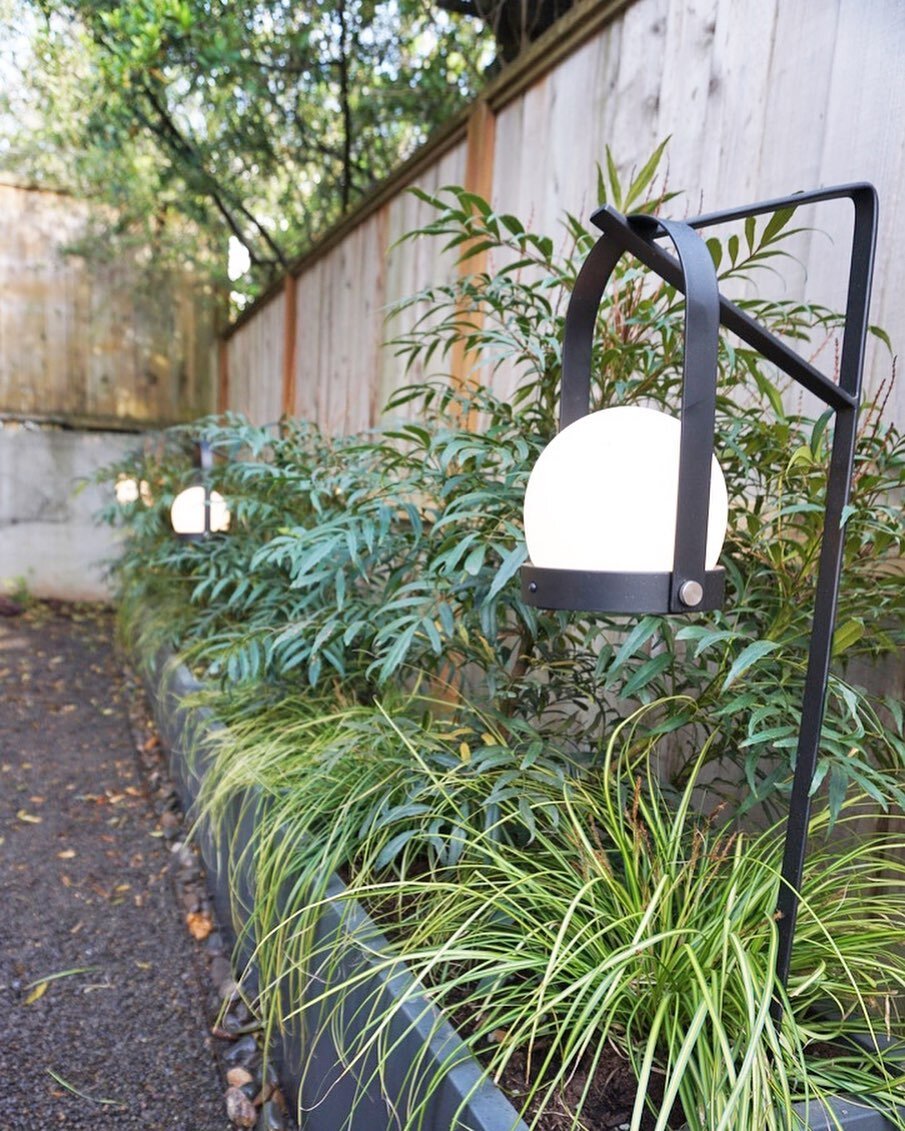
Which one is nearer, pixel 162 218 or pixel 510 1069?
pixel 510 1069

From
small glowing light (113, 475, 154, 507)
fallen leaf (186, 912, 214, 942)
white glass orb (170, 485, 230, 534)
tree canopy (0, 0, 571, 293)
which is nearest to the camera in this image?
fallen leaf (186, 912, 214, 942)

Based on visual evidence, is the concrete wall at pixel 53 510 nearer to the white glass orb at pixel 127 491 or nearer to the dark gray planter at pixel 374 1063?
the white glass orb at pixel 127 491

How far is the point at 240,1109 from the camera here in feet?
4.99

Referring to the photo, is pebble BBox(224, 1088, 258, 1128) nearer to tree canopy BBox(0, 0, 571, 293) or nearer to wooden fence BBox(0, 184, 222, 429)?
tree canopy BBox(0, 0, 571, 293)

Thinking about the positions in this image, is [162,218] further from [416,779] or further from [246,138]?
[416,779]

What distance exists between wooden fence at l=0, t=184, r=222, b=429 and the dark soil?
3.55 m

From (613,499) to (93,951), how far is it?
2.00 metres

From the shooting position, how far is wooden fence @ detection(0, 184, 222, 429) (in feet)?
20.2

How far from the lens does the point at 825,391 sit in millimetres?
842

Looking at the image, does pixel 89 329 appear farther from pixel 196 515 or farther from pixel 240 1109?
pixel 240 1109

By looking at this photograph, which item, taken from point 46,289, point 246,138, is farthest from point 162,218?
point 246,138

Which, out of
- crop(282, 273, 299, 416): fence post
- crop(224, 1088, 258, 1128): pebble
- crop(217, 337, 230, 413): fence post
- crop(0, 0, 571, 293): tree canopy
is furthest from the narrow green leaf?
crop(217, 337, 230, 413): fence post

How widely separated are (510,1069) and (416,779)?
0.51 meters

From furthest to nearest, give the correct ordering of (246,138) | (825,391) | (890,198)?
1. (246,138)
2. (890,198)
3. (825,391)
